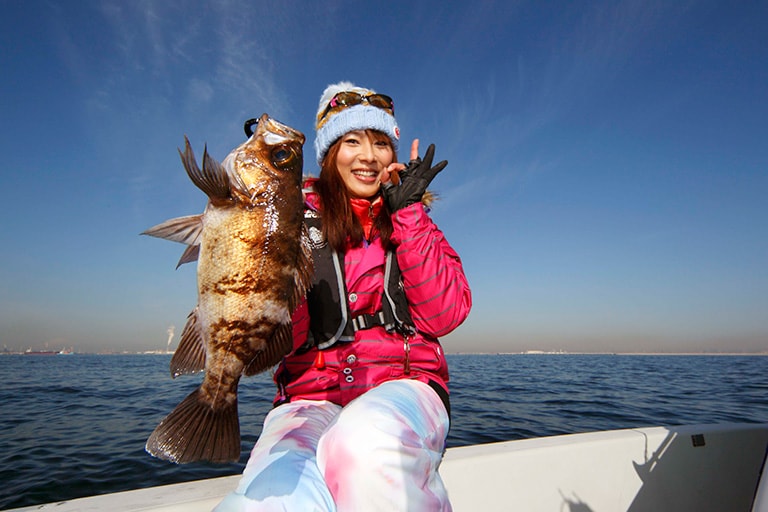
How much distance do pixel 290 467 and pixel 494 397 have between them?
492 inches

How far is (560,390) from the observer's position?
48.9 ft

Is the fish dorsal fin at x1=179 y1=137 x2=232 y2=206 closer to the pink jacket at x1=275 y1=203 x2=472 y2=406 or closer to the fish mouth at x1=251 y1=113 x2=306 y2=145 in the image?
the fish mouth at x1=251 y1=113 x2=306 y2=145

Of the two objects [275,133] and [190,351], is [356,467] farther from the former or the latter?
[275,133]

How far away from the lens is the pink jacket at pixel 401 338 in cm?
255

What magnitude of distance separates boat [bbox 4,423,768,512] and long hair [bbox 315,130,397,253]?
185 cm

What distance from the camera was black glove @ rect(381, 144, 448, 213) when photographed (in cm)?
280

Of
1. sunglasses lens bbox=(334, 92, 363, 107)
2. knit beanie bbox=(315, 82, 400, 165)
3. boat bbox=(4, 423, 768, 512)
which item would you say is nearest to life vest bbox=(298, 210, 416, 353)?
knit beanie bbox=(315, 82, 400, 165)

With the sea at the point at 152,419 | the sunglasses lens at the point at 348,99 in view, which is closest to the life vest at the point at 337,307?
the sea at the point at 152,419

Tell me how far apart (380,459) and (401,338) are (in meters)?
1.07

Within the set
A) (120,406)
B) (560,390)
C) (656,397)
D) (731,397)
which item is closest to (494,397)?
(560,390)

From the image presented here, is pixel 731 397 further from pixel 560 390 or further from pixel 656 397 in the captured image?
pixel 560 390

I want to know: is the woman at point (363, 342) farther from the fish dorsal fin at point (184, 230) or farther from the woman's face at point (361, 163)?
the fish dorsal fin at point (184, 230)

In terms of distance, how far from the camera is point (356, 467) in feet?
5.47

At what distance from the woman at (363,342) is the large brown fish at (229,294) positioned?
1.04 ft
